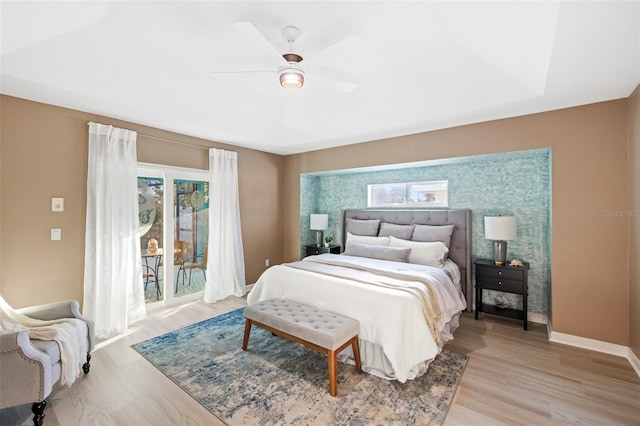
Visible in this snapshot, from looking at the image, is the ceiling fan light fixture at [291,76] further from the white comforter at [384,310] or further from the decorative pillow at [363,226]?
the decorative pillow at [363,226]

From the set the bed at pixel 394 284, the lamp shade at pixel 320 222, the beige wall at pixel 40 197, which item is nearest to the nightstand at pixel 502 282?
the bed at pixel 394 284

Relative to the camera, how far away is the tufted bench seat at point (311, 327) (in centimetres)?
211

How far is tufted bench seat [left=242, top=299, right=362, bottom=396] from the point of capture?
2113 millimetres

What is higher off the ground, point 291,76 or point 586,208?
point 291,76

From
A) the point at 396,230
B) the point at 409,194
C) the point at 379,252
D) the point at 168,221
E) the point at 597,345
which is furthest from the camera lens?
the point at 409,194

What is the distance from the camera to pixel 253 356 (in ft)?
8.77

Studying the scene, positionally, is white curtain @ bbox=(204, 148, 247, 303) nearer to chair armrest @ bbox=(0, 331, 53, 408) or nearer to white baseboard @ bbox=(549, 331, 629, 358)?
chair armrest @ bbox=(0, 331, 53, 408)

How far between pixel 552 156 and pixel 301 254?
3985mm

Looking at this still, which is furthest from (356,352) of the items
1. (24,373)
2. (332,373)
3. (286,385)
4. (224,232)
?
(224,232)

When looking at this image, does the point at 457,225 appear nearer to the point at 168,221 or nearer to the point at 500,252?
the point at 500,252

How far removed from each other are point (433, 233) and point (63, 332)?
4015 millimetres

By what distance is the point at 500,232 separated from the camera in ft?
10.8

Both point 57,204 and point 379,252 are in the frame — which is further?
point 379,252

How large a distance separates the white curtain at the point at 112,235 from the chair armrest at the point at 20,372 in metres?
1.46
